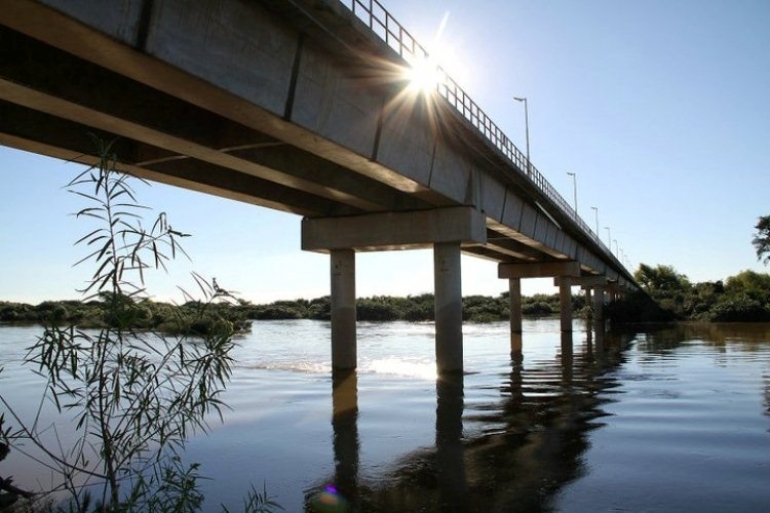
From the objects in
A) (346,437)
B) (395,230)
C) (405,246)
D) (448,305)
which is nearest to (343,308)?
(405,246)

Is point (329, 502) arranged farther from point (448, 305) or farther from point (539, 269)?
point (539, 269)

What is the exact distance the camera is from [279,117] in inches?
512

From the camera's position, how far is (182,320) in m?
5.87

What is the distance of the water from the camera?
A: 8492mm

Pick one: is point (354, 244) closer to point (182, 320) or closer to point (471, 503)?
point (471, 503)

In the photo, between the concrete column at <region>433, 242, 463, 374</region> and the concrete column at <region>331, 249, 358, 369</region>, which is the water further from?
the concrete column at <region>331, 249, 358, 369</region>

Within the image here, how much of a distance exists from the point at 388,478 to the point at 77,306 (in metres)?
5.35

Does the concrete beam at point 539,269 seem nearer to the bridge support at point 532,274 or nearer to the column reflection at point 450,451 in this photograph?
the bridge support at point 532,274

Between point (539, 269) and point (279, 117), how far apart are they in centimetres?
4365

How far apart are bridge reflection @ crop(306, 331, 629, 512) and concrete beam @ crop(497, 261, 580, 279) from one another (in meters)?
34.3

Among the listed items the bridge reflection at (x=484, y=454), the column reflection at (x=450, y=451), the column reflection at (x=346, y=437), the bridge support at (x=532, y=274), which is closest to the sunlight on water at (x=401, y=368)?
the column reflection at (x=346, y=437)

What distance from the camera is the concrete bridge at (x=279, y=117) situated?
33.8ft

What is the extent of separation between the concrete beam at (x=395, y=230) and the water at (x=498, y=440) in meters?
5.30

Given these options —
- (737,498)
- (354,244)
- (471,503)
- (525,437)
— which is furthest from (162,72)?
(354,244)
